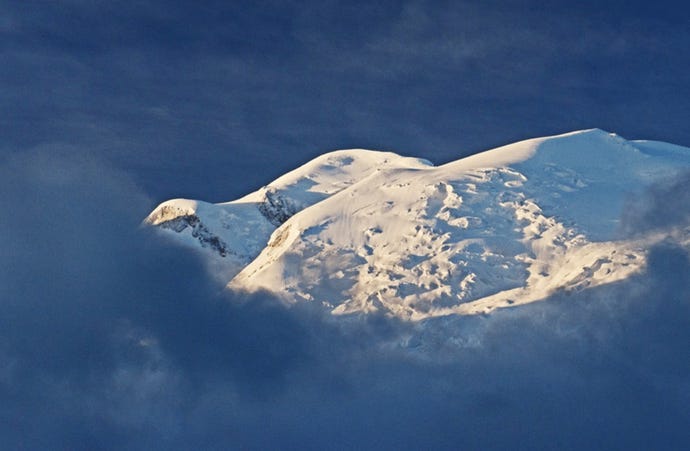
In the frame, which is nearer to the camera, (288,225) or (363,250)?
(363,250)

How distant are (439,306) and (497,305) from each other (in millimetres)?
7175

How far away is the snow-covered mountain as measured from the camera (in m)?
141

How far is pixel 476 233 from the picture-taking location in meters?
151

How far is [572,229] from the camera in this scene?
150 meters

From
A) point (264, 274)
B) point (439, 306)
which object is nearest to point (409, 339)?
point (439, 306)

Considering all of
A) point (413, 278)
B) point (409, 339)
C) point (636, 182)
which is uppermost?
point (636, 182)

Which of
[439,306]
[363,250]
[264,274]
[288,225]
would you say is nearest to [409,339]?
[439,306]

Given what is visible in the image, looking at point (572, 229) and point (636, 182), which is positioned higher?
point (636, 182)

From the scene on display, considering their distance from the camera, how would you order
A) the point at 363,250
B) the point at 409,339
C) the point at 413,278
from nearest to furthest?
the point at 409,339 < the point at 413,278 < the point at 363,250

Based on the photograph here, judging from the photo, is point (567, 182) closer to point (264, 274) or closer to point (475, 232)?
point (475, 232)

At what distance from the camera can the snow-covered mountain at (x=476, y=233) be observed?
14075cm

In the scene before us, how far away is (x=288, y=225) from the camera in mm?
175250

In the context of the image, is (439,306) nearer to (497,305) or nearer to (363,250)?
(497,305)

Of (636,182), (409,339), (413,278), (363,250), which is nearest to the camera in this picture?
(409,339)
